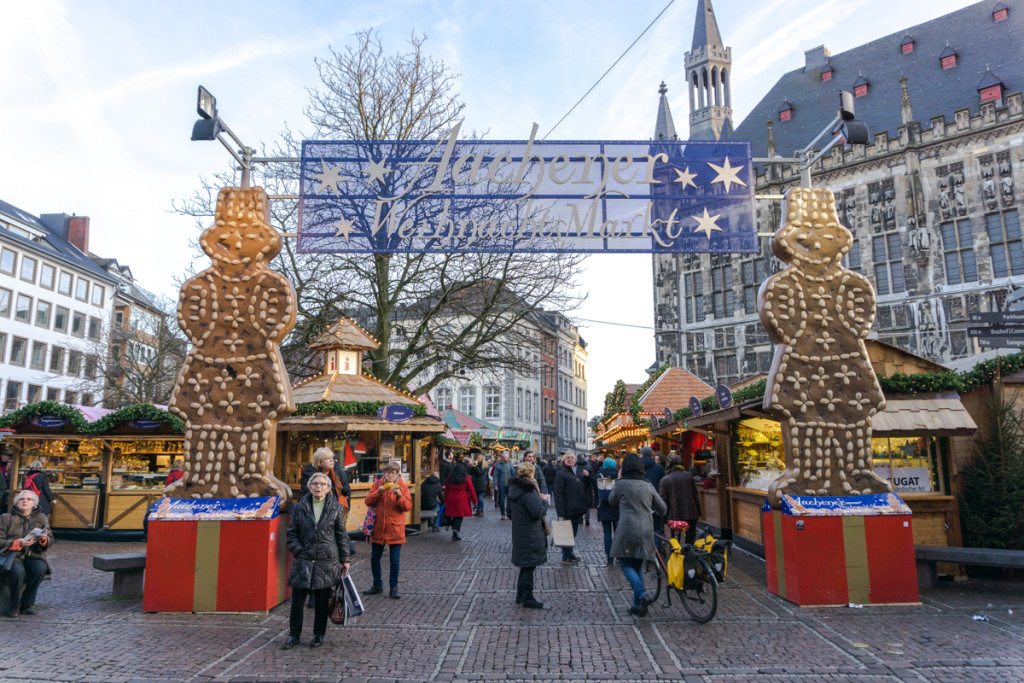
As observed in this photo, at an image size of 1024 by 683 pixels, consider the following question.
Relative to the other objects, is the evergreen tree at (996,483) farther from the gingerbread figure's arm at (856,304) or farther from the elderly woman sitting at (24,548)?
the elderly woman sitting at (24,548)

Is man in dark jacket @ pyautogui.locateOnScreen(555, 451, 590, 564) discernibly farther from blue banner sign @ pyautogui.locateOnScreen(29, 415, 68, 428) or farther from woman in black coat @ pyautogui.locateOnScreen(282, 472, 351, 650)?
blue banner sign @ pyautogui.locateOnScreen(29, 415, 68, 428)

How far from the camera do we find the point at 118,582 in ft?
26.6

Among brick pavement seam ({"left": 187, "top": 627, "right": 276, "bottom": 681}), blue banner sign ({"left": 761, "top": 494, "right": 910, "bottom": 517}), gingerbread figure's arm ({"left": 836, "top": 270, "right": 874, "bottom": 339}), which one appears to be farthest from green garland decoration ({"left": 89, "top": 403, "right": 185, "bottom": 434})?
gingerbread figure's arm ({"left": 836, "top": 270, "right": 874, "bottom": 339})

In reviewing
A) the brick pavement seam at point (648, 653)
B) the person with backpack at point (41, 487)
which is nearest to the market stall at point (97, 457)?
the person with backpack at point (41, 487)

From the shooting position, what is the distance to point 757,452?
11.7 meters

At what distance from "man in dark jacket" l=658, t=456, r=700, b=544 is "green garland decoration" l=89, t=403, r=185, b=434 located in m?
9.96

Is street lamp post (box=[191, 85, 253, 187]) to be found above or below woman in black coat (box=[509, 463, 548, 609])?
above

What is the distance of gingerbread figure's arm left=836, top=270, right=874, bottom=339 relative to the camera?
26.0ft

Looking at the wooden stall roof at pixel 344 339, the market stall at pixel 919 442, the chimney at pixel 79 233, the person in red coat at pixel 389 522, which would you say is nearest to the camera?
the person in red coat at pixel 389 522

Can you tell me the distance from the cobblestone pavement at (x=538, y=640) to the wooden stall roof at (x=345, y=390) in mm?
5756

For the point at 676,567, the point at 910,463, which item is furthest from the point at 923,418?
the point at 676,567

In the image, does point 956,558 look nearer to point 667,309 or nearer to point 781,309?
point 781,309

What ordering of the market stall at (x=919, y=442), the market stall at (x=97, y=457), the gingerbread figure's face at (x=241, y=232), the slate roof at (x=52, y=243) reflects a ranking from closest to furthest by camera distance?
the gingerbread figure's face at (x=241, y=232) < the market stall at (x=919, y=442) < the market stall at (x=97, y=457) < the slate roof at (x=52, y=243)

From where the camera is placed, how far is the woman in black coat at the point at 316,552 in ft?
18.9
